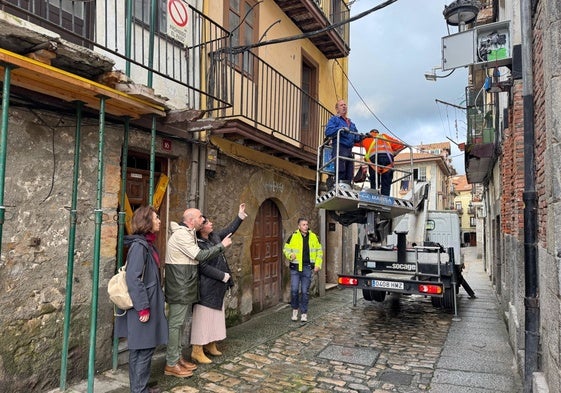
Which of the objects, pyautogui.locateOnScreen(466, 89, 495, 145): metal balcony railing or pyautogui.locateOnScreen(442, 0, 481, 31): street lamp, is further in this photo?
pyautogui.locateOnScreen(466, 89, 495, 145): metal balcony railing

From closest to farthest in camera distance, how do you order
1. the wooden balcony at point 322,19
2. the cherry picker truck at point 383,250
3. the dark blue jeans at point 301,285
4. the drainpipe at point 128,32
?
the drainpipe at point 128,32 < the cherry picker truck at point 383,250 < the dark blue jeans at point 301,285 < the wooden balcony at point 322,19

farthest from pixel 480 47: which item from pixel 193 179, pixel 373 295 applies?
pixel 373 295

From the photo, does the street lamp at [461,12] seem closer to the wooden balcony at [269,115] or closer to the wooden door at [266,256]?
the wooden balcony at [269,115]

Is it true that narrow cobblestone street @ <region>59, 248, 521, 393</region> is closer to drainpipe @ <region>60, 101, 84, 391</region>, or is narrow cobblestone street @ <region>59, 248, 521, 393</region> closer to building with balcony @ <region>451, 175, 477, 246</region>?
drainpipe @ <region>60, 101, 84, 391</region>

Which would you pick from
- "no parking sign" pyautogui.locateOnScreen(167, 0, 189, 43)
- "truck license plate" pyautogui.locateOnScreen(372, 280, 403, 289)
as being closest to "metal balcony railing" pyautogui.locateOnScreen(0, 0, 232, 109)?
"no parking sign" pyautogui.locateOnScreen(167, 0, 189, 43)

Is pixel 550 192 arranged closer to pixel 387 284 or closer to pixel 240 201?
pixel 387 284

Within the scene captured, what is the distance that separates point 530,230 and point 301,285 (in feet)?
14.1

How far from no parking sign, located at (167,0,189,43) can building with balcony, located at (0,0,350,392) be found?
24mm

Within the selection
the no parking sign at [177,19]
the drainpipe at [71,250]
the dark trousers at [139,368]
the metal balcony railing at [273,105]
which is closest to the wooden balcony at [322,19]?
the metal balcony railing at [273,105]

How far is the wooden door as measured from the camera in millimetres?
8078

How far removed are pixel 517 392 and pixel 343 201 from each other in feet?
11.0

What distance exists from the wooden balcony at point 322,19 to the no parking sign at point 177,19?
3.50 meters

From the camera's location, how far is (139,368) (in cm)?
386

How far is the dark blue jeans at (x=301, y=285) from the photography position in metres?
7.50
